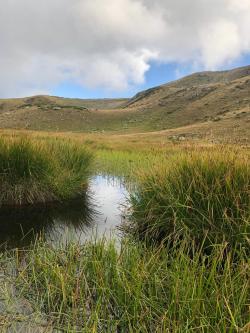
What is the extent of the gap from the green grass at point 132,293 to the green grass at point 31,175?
15.7 ft

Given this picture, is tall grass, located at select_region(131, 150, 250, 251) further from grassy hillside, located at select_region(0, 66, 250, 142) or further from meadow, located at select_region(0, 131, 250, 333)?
grassy hillside, located at select_region(0, 66, 250, 142)

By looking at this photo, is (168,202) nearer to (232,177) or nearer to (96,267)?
(232,177)

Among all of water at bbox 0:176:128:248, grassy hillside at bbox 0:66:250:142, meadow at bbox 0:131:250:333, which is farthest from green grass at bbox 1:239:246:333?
grassy hillside at bbox 0:66:250:142

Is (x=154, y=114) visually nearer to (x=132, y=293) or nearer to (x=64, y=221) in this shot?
(x=64, y=221)

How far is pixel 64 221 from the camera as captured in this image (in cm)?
871

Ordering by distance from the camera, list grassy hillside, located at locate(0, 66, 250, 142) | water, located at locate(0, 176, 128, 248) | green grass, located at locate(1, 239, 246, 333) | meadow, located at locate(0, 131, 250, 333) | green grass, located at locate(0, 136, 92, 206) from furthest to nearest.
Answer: grassy hillside, located at locate(0, 66, 250, 142), green grass, located at locate(0, 136, 92, 206), water, located at locate(0, 176, 128, 248), meadow, located at locate(0, 131, 250, 333), green grass, located at locate(1, 239, 246, 333)

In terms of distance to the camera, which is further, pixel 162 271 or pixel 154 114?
pixel 154 114

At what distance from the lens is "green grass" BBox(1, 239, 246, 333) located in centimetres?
338

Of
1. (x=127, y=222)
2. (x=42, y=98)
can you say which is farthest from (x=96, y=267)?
(x=42, y=98)

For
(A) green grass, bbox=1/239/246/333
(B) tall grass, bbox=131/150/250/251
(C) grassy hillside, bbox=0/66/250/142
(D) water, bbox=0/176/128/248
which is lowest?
(D) water, bbox=0/176/128/248

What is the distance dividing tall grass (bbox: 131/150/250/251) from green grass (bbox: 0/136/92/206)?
341cm

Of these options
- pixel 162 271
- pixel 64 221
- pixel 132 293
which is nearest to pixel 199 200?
pixel 162 271

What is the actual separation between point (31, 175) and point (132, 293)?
21.0 ft

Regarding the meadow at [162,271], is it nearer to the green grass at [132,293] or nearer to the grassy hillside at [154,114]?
the green grass at [132,293]
